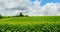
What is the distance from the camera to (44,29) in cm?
2392

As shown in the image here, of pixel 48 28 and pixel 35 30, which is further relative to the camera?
pixel 48 28

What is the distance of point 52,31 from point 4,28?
19.8ft

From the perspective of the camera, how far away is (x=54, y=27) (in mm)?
25812

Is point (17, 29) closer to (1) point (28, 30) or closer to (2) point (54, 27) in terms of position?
(1) point (28, 30)

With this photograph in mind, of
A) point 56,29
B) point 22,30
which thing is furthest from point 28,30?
point 56,29

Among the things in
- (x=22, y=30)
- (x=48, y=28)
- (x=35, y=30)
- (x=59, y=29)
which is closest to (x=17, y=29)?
(x=22, y=30)

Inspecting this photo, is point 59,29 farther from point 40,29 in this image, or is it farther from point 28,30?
point 28,30

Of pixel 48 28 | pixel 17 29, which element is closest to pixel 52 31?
pixel 48 28

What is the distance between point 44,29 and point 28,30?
2.24 m

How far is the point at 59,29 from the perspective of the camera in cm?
2573

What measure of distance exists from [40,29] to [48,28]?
1413 millimetres

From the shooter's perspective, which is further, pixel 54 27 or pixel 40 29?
pixel 54 27

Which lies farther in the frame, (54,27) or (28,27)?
(54,27)

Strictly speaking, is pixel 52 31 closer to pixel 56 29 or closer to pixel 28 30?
pixel 56 29
